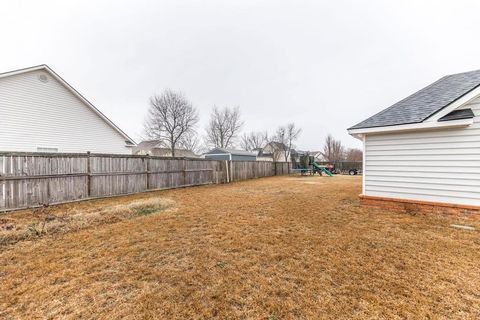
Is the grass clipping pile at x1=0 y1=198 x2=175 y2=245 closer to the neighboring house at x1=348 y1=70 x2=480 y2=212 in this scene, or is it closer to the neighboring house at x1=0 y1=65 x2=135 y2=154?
the neighboring house at x1=0 y1=65 x2=135 y2=154

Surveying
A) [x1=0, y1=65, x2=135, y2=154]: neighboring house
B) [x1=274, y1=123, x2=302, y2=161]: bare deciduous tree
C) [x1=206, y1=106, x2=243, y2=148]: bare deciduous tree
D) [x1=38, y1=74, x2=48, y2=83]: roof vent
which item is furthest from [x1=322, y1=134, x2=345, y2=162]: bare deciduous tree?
[x1=38, y1=74, x2=48, y2=83]: roof vent

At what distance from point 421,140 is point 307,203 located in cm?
342

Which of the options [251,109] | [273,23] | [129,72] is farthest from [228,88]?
[251,109]

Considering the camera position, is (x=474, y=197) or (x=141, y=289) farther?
(x=474, y=197)

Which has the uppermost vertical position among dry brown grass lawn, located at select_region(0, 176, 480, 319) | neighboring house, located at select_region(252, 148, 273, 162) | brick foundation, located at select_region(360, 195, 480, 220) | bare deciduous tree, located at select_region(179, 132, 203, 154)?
bare deciduous tree, located at select_region(179, 132, 203, 154)

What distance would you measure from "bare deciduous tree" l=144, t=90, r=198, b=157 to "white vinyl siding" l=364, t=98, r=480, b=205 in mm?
28231

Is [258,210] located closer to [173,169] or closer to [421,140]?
[421,140]

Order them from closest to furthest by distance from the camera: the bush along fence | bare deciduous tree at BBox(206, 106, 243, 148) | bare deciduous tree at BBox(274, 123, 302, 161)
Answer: the bush along fence < bare deciduous tree at BBox(274, 123, 302, 161) < bare deciduous tree at BBox(206, 106, 243, 148)

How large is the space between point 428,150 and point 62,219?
9053 millimetres

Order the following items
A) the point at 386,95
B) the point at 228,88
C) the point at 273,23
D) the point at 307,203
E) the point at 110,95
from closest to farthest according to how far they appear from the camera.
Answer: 1. the point at 307,203
2. the point at 273,23
3. the point at 386,95
4. the point at 110,95
5. the point at 228,88

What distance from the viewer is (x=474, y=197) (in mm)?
4660

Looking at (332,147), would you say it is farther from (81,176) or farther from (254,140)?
(81,176)

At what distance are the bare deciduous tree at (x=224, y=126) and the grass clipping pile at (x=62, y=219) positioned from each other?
36.4 meters

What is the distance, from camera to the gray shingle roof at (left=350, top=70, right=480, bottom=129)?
538cm
